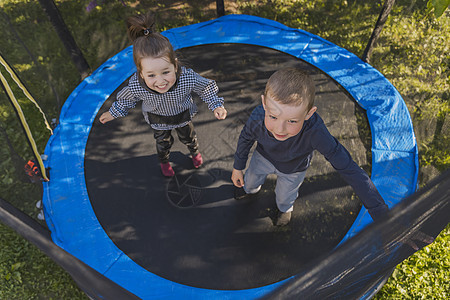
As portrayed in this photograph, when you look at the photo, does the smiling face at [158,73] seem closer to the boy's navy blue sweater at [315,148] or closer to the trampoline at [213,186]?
the boy's navy blue sweater at [315,148]

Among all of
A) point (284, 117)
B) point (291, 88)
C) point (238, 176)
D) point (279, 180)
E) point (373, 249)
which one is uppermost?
point (291, 88)

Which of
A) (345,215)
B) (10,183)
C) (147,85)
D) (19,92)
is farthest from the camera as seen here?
(19,92)

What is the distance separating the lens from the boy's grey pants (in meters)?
1.84

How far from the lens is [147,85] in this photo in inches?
65.6

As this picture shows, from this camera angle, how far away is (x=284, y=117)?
1.33 meters

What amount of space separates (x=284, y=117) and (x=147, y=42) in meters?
0.68

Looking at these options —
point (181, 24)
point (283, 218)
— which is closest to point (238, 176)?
point (283, 218)

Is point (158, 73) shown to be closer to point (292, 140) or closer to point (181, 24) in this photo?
point (292, 140)

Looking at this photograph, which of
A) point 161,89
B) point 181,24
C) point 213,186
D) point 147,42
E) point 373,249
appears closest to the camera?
point 373,249

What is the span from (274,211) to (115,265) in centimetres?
102

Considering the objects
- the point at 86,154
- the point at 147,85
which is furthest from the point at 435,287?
the point at 86,154

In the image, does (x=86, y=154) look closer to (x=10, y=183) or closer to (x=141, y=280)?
(x=10, y=183)

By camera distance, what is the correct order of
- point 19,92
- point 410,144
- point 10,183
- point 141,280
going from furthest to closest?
1. point 19,92
2. point 10,183
3. point 410,144
4. point 141,280

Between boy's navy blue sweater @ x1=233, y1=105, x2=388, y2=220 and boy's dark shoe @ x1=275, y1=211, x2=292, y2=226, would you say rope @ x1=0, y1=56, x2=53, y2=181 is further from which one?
boy's dark shoe @ x1=275, y1=211, x2=292, y2=226
